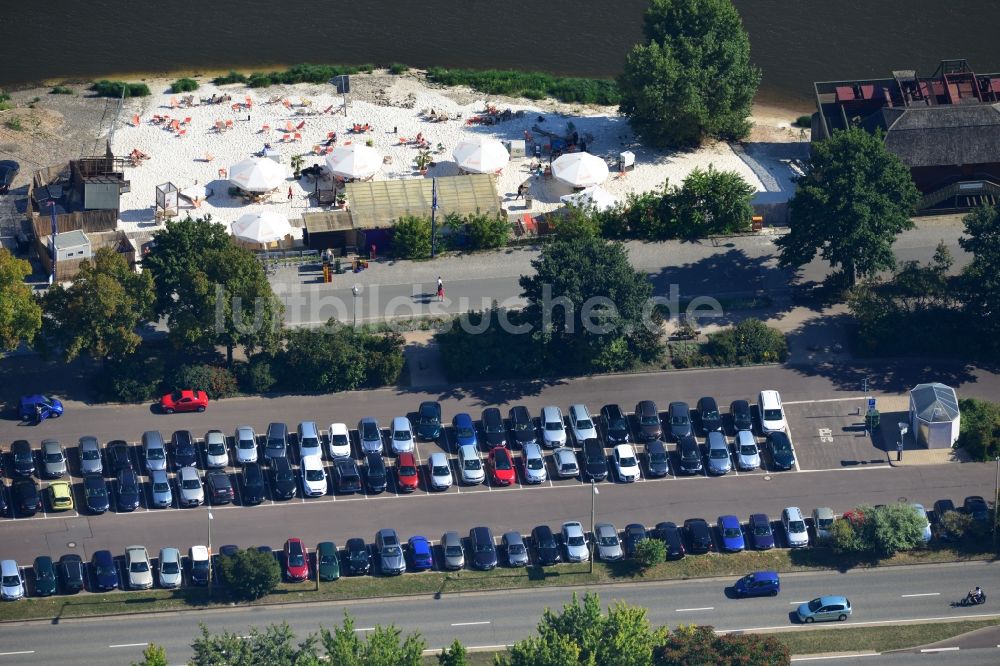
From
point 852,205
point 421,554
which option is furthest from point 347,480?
point 852,205

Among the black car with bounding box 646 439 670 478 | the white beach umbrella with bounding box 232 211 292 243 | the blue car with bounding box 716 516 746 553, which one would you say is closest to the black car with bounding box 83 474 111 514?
the white beach umbrella with bounding box 232 211 292 243

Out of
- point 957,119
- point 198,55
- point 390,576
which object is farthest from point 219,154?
point 957,119

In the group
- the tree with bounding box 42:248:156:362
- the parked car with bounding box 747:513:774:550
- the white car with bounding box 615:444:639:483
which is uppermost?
the tree with bounding box 42:248:156:362

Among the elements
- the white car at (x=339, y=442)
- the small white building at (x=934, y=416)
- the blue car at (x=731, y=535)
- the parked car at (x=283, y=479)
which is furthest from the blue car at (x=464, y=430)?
the small white building at (x=934, y=416)

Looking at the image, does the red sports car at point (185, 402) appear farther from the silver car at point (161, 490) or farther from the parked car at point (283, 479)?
the parked car at point (283, 479)

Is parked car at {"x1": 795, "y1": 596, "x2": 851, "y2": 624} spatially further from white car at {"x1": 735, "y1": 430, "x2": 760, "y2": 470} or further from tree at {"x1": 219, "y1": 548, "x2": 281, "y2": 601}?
tree at {"x1": 219, "y1": 548, "x2": 281, "y2": 601}

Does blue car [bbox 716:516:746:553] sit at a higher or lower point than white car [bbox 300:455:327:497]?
lower
